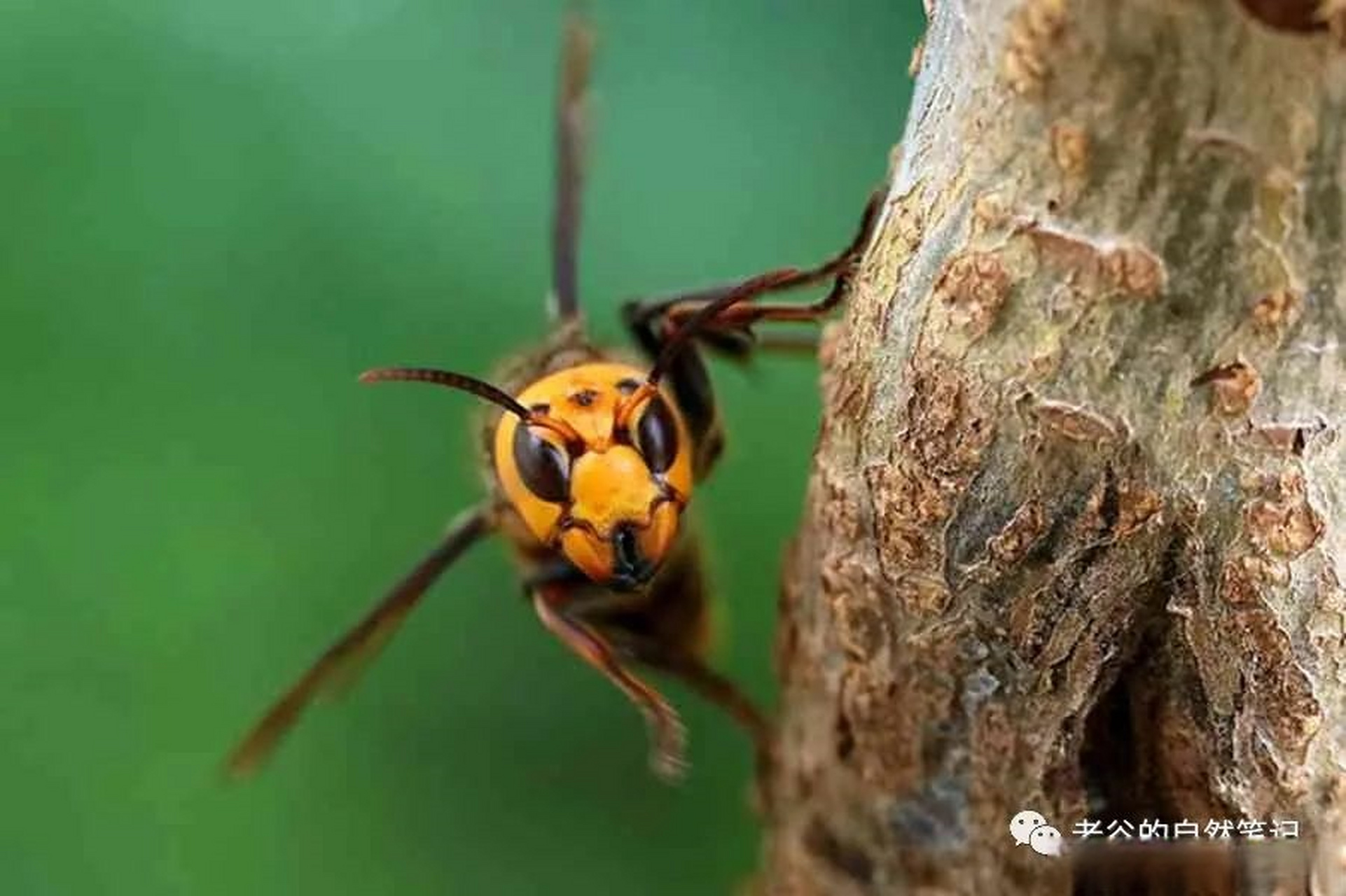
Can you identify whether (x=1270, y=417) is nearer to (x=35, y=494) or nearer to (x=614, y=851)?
(x=614, y=851)

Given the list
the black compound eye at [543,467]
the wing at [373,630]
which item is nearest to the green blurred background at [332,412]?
the wing at [373,630]

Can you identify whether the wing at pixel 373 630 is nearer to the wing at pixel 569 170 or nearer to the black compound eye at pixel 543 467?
the wing at pixel 569 170

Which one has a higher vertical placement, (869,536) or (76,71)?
(76,71)

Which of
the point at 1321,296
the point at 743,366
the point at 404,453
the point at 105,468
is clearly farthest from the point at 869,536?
the point at 105,468

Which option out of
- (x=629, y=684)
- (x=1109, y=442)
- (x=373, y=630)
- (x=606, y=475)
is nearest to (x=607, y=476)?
(x=606, y=475)

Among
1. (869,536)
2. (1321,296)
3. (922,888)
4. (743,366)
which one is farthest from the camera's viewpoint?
(743,366)

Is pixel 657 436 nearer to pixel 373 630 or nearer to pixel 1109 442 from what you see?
pixel 1109 442

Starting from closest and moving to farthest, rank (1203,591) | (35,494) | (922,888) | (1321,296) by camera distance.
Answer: (1321,296)
(1203,591)
(922,888)
(35,494)
